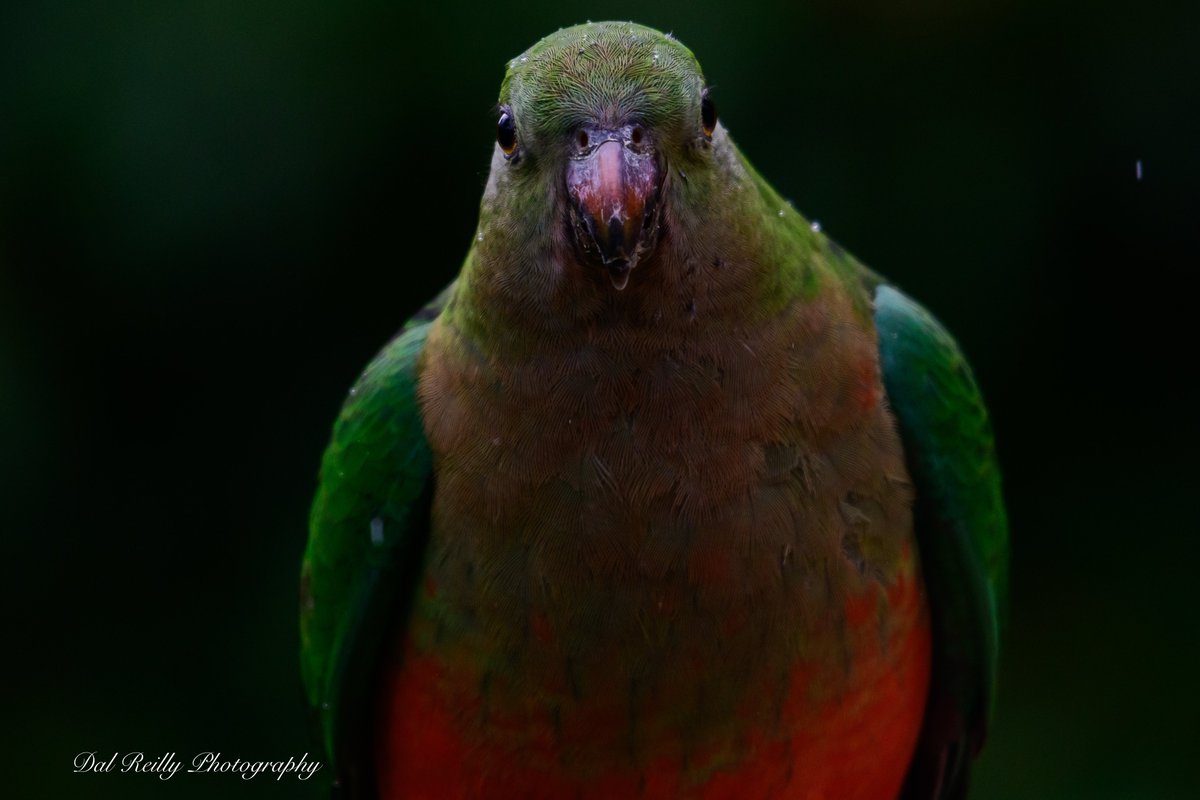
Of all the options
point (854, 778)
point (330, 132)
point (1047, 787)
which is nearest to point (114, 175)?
point (330, 132)

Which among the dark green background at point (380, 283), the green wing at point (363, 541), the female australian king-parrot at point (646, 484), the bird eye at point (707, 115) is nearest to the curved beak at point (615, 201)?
the female australian king-parrot at point (646, 484)

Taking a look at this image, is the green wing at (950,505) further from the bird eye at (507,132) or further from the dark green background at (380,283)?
the dark green background at (380,283)

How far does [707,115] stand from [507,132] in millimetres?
299

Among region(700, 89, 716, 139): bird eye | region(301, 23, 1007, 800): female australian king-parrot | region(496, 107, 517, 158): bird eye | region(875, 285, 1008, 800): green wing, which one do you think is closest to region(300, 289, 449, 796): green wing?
region(301, 23, 1007, 800): female australian king-parrot

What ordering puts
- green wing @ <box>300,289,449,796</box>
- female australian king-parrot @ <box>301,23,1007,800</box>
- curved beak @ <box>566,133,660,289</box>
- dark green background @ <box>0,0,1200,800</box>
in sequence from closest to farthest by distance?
1. curved beak @ <box>566,133,660,289</box>
2. female australian king-parrot @ <box>301,23,1007,800</box>
3. green wing @ <box>300,289,449,796</box>
4. dark green background @ <box>0,0,1200,800</box>

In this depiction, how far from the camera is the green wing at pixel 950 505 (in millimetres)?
2361

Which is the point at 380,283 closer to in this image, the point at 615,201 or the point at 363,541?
the point at 363,541

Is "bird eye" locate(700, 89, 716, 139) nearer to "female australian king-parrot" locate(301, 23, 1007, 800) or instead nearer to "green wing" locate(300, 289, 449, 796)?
"female australian king-parrot" locate(301, 23, 1007, 800)

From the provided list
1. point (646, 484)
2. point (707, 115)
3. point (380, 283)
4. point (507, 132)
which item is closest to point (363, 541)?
point (646, 484)

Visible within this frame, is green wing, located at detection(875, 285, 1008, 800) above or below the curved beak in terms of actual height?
below

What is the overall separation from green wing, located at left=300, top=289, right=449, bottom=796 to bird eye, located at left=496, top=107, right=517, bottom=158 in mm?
472

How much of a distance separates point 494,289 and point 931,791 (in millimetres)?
1424

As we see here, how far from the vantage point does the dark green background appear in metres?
3.25

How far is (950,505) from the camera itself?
239cm
